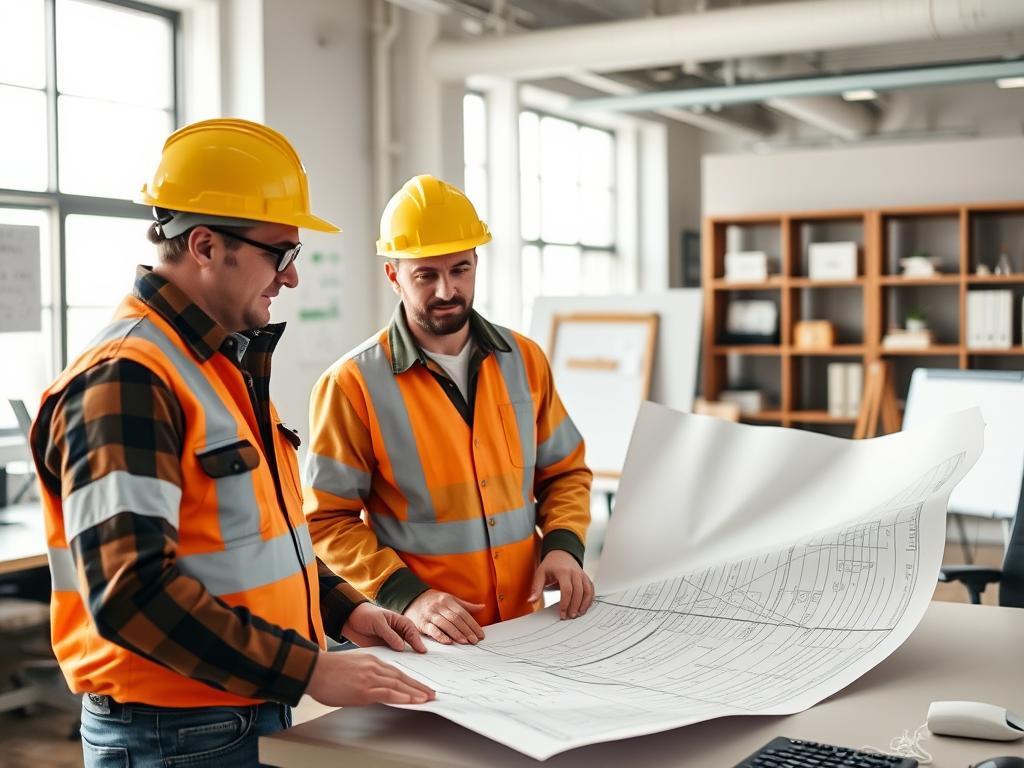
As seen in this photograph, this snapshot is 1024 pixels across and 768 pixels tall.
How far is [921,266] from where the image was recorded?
735 cm

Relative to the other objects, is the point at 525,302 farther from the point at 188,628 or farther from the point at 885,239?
the point at 188,628

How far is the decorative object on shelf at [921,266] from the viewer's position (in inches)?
289

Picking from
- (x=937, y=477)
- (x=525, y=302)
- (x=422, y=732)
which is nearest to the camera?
(x=422, y=732)

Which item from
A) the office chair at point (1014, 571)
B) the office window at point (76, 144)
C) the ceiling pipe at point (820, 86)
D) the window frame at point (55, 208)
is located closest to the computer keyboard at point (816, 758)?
the office chair at point (1014, 571)

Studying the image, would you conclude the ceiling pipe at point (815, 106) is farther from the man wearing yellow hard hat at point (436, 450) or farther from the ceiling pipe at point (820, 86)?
the man wearing yellow hard hat at point (436, 450)

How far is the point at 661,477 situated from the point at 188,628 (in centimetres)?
100

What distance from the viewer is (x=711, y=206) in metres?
7.92

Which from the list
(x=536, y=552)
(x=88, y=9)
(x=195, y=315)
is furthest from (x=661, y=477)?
(x=88, y=9)

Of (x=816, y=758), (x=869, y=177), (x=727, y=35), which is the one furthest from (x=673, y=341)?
(x=816, y=758)

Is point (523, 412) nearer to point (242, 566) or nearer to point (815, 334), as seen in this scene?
point (242, 566)

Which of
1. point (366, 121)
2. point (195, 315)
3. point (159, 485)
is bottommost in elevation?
point (159, 485)

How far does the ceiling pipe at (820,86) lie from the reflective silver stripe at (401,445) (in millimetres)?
5971

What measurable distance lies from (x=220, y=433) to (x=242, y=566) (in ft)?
0.52

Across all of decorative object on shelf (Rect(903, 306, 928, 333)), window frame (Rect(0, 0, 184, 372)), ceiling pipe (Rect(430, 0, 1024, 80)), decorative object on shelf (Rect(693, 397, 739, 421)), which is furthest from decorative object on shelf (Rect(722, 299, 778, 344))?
window frame (Rect(0, 0, 184, 372))
